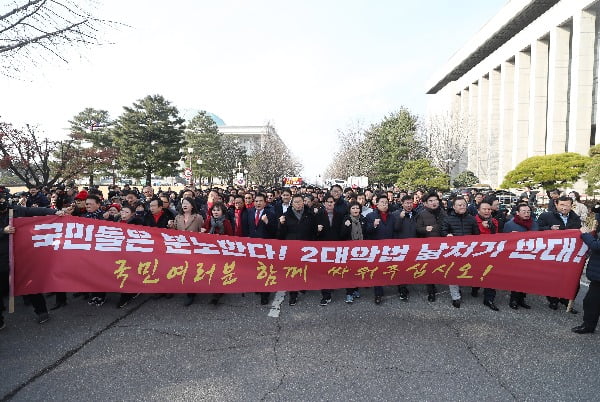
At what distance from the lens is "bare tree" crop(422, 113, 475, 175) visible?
3806 centimetres

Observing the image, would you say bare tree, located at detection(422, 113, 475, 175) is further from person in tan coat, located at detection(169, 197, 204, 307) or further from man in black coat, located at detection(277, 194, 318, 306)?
person in tan coat, located at detection(169, 197, 204, 307)

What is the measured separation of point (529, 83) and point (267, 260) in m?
39.1

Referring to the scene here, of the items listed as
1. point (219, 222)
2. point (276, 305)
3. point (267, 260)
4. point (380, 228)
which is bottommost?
point (276, 305)

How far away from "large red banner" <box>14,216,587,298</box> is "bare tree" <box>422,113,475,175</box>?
34079mm

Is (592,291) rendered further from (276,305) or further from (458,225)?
(276,305)

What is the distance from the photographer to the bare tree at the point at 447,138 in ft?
125

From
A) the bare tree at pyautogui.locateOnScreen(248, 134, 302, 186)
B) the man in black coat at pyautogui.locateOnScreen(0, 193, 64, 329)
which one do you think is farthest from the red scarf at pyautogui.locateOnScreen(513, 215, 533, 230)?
the bare tree at pyautogui.locateOnScreen(248, 134, 302, 186)

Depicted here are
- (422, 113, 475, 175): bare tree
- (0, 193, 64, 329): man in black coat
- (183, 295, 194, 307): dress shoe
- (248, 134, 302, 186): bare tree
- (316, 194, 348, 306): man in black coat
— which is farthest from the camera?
(248, 134, 302, 186): bare tree

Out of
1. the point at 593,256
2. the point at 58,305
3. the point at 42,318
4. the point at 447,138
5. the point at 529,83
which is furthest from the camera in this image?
the point at 447,138

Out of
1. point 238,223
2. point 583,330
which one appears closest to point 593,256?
point 583,330

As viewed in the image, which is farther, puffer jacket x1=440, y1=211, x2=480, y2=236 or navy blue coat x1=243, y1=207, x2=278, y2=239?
navy blue coat x1=243, y1=207, x2=278, y2=239

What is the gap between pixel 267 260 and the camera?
477cm

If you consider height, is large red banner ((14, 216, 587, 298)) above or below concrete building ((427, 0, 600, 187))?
below

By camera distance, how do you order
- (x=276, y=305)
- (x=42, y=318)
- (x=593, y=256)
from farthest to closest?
(x=276, y=305) < (x=42, y=318) < (x=593, y=256)
